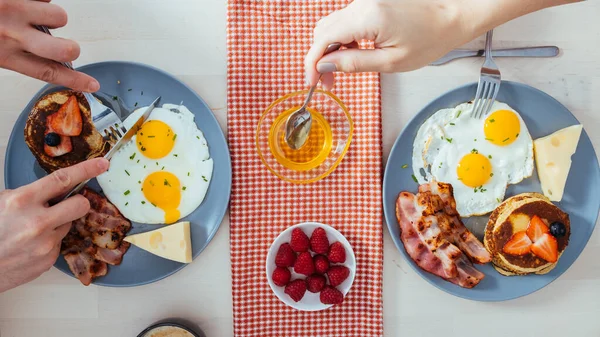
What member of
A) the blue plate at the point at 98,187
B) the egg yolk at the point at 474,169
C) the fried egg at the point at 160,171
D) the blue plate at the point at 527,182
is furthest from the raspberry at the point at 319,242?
the egg yolk at the point at 474,169

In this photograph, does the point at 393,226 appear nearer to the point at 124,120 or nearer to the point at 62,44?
the point at 124,120

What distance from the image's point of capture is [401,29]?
5.39 feet

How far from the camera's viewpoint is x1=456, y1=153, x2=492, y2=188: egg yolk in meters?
2.04

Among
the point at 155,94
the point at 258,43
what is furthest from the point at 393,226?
the point at 155,94

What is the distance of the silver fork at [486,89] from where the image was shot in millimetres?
2025

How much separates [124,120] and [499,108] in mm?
1509

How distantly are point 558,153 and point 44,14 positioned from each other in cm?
198

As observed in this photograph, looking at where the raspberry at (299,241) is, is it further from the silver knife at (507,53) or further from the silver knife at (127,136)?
the silver knife at (507,53)

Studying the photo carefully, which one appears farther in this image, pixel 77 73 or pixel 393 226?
pixel 393 226

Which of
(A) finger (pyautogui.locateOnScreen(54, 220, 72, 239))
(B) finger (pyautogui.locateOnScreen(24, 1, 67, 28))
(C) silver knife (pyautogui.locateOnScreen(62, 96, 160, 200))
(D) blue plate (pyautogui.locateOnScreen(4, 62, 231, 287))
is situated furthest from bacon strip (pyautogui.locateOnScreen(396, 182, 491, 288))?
(B) finger (pyautogui.locateOnScreen(24, 1, 67, 28))

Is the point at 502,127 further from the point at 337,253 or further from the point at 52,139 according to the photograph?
the point at 52,139

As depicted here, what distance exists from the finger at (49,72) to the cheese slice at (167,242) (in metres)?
0.59

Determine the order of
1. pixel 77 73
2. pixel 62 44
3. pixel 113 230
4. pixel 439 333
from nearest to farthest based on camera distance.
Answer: pixel 62 44, pixel 77 73, pixel 113 230, pixel 439 333

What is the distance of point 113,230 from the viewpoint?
6.57 ft
